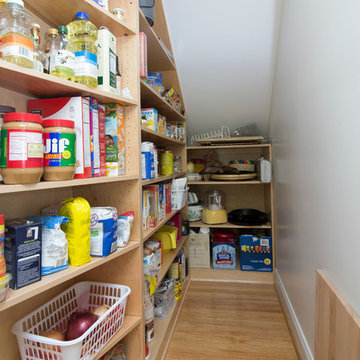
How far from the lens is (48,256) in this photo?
825 mm

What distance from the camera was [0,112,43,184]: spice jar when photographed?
27.1 inches

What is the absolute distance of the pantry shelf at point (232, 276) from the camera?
250 centimetres

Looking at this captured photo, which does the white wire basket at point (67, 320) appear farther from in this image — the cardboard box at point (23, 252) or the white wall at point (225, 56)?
the white wall at point (225, 56)

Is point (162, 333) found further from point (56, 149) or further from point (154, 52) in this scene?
point (154, 52)

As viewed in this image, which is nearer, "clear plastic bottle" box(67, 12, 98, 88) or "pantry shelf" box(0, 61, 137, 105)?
"pantry shelf" box(0, 61, 137, 105)

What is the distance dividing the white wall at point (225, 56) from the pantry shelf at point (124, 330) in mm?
1961

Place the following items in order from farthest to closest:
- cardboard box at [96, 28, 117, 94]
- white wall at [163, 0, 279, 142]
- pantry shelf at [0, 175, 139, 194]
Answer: white wall at [163, 0, 279, 142], cardboard box at [96, 28, 117, 94], pantry shelf at [0, 175, 139, 194]

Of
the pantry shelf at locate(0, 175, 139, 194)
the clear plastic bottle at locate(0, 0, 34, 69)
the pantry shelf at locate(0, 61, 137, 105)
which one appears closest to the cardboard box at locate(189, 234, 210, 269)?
the pantry shelf at locate(0, 175, 139, 194)

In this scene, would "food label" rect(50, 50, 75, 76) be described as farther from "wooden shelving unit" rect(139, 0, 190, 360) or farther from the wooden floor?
the wooden floor

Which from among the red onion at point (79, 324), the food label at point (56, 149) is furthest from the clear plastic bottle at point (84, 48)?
the red onion at point (79, 324)

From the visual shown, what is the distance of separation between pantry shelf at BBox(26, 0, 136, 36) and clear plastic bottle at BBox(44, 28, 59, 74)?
0.54ft

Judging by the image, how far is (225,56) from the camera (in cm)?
214

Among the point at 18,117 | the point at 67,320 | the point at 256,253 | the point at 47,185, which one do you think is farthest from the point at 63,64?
the point at 256,253

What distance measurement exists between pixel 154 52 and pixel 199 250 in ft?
6.15
